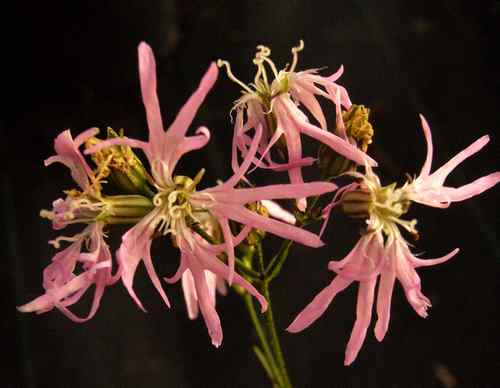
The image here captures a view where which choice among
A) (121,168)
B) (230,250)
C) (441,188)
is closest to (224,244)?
(230,250)

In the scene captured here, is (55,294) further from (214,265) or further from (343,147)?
(343,147)

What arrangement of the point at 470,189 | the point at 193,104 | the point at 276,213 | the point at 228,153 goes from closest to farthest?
the point at 193,104
the point at 470,189
the point at 276,213
the point at 228,153

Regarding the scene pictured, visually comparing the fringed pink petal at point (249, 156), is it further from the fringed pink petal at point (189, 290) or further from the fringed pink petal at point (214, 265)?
the fringed pink petal at point (189, 290)

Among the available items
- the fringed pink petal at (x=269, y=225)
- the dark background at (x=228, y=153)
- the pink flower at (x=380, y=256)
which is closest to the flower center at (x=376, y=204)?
the pink flower at (x=380, y=256)

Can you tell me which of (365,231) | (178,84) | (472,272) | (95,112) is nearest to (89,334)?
(95,112)

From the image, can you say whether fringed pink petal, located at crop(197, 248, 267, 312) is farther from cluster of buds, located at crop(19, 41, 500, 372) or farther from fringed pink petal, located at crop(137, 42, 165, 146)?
fringed pink petal, located at crop(137, 42, 165, 146)

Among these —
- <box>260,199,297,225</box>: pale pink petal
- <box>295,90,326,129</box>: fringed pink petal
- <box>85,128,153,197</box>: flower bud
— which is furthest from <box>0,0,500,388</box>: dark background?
<box>85,128,153,197</box>: flower bud

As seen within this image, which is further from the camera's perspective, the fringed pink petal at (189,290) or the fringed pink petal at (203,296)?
the fringed pink petal at (189,290)
